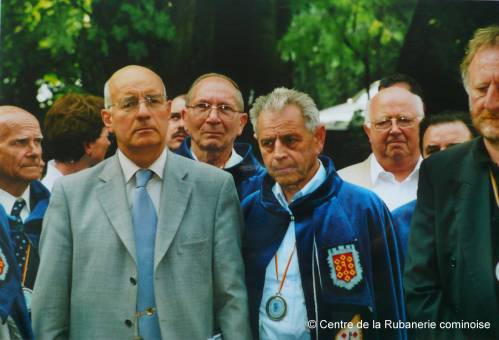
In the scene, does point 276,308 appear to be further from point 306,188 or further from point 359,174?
point 359,174

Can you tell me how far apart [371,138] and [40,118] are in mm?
1948

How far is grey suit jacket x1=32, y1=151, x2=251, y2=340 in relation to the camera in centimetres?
334

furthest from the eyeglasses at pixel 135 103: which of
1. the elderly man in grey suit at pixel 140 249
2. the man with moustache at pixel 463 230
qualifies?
the man with moustache at pixel 463 230

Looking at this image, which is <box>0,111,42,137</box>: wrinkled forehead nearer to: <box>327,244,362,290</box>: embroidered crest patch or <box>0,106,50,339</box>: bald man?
<box>0,106,50,339</box>: bald man

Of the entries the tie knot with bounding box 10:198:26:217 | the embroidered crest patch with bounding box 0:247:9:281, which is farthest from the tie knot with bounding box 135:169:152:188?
the embroidered crest patch with bounding box 0:247:9:281

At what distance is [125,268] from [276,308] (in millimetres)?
837

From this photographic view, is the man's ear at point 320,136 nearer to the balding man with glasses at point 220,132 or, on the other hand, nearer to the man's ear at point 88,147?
the balding man with glasses at point 220,132

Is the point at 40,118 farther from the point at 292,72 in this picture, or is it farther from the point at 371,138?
the point at 371,138

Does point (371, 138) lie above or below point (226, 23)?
below

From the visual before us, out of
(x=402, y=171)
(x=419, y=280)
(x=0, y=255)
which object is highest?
(x=402, y=171)

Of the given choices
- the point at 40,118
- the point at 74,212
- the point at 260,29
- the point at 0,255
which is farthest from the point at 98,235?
the point at 260,29

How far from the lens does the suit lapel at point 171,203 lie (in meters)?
3.39

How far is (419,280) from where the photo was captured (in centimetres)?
350

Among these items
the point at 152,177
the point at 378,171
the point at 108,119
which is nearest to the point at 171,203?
the point at 152,177
